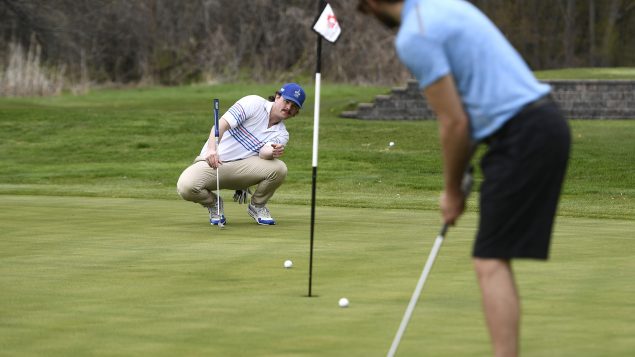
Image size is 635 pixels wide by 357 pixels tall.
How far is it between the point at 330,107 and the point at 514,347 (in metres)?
25.0

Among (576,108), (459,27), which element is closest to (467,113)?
(459,27)

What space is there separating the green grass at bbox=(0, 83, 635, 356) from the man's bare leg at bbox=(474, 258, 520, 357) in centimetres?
80

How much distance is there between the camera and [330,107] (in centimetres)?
2978

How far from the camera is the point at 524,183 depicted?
188 inches

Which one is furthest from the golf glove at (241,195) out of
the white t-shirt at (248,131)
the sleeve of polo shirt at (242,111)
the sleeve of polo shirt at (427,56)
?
the sleeve of polo shirt at (427,56)

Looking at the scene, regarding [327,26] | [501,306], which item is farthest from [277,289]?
[501,306]

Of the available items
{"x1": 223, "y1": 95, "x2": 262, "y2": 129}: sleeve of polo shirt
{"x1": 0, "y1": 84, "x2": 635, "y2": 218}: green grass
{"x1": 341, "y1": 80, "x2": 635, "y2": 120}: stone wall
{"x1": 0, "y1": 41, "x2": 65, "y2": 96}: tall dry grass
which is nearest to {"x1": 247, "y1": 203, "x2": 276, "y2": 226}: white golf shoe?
{"x1": 223, "y1": 95, "x2": 262, "y2": 129}: sleeve of polo shirt

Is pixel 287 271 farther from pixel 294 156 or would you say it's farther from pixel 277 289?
pixel 294 156

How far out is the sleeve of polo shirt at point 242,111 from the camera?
1155 centimetres

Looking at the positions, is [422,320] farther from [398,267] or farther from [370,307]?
[398,267]

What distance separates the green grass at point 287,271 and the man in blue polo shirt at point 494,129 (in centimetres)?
88

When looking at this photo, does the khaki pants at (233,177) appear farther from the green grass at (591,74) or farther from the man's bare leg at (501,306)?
the green grass at (591,74)

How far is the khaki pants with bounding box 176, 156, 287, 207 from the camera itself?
11.9 meters

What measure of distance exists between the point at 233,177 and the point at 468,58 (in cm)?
744
